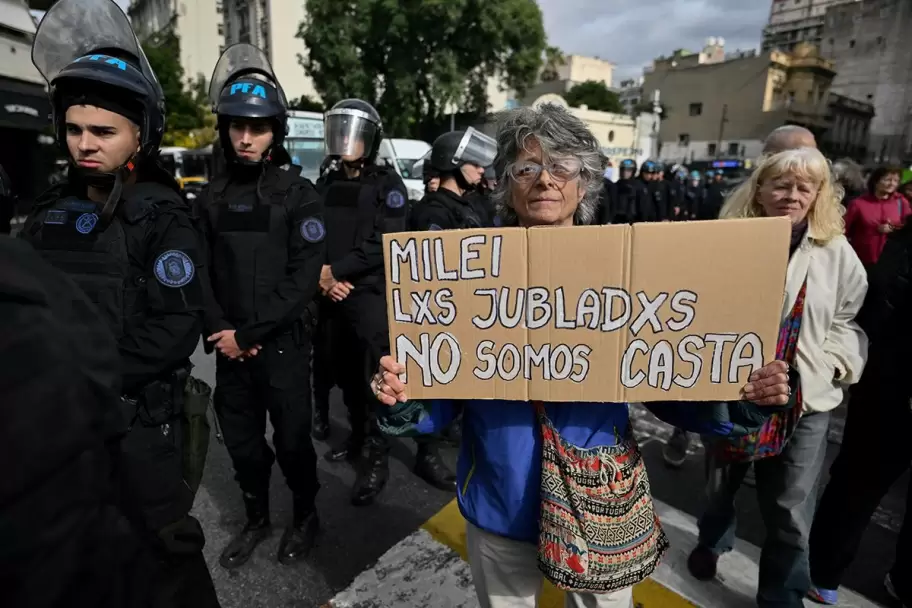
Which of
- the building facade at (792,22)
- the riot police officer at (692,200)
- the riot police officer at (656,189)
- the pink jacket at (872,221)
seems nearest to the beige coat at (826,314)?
the pink jacket at (872,221)

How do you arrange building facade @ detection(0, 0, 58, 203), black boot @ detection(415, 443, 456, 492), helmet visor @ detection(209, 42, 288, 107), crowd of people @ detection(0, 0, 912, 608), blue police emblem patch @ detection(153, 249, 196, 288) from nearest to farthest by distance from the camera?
1. crowd of people @ detection(0, 0, 912, 608)
2. blue police emblem patch @ detection(153, 249, 196, 288)
3. helmet visor @ detection(209, 42, 288, 107)
4. black boot @ detection(415, 443, 456, 492)
5. building facade @ detection(0, 0, 58, 203)

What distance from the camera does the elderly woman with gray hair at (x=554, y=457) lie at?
56.5 inches

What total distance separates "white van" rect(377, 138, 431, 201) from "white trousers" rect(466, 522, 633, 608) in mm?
11099

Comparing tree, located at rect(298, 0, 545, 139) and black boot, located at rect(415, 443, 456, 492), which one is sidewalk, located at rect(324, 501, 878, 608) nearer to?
black boot, located at rect(415, 443, 456, 492)

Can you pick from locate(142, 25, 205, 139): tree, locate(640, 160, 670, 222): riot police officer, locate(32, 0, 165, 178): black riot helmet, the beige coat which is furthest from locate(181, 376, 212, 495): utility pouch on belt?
locate(142, 25, 205, 139): tree

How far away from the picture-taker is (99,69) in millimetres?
1940

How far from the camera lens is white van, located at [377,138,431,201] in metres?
12.9

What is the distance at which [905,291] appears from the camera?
228 centimetres

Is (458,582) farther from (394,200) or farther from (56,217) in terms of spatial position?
(394,200)

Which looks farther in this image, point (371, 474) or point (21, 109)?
point (21, 109)

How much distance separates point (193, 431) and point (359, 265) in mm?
1669

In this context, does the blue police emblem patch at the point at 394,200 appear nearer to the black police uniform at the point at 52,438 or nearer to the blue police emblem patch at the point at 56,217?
the blue police emblem patch at the point at 56,217

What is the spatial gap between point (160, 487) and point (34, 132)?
62.5 ft

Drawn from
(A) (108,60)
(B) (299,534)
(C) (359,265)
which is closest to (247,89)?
(A) (108,60)
